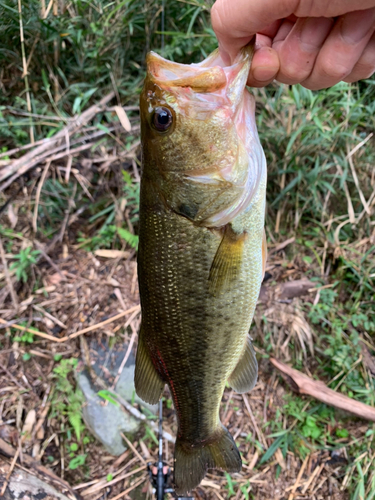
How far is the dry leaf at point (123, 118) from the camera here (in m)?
3.13

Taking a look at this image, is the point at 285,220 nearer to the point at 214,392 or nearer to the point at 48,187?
the point at 214,392

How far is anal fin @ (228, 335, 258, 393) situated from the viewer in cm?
171

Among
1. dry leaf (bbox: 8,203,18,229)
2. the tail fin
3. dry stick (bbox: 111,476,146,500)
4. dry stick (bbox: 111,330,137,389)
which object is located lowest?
dry stick (bbox: 111,476,146,500)

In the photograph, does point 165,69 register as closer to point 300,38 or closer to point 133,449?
point 300,38

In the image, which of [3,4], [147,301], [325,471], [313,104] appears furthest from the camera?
[313,104]

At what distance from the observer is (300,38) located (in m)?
1.40

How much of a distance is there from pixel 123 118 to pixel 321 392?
10.0 feet

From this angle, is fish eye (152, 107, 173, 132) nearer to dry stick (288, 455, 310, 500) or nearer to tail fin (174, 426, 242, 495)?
tail fin (174, 426, 242, 495)

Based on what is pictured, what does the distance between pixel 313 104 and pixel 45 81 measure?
8.08 feet

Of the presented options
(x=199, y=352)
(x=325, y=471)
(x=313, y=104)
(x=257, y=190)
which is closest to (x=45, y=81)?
(x=313, y=104)

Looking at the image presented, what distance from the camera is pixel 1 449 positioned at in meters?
2.51

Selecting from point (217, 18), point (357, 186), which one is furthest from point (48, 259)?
point (357, 186)

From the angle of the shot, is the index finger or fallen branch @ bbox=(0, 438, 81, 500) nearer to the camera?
the index finger

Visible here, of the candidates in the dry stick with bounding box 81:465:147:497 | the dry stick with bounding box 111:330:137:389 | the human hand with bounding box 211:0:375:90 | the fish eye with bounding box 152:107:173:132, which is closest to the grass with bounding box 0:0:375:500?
the dry stick with bounding box 81:465:147:497
